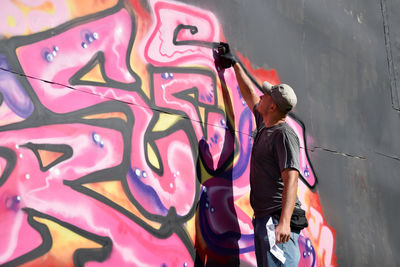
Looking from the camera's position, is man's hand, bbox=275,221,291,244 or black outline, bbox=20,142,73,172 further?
man's hand, bbox=275,221,291,244

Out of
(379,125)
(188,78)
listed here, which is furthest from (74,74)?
(379,125)

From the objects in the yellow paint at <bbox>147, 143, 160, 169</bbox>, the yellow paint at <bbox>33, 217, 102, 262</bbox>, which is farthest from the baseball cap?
the yellow paint at <bbox>33, 217, 102, 262</bbox>

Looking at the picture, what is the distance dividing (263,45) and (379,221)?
98.6 inches

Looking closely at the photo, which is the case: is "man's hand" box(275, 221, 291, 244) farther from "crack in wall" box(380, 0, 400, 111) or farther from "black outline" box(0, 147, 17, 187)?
"crack in wall" box(380, 0, 400, 111)

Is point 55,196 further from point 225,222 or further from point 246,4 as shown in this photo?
point 246,4

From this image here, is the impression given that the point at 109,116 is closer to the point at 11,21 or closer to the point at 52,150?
the point at 52,150

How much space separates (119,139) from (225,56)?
135 cm

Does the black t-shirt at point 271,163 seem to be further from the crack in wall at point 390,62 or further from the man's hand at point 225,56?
the crack in wall at point 390,62

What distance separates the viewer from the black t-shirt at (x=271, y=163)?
10.6 feet

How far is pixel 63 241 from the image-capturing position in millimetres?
2787

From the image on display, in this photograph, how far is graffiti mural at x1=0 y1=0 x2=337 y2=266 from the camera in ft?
9.00

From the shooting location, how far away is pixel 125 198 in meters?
3.16

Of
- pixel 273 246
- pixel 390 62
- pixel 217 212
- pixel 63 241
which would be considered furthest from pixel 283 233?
pixel 390 62

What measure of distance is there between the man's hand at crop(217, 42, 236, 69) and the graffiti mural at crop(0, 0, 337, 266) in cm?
8
